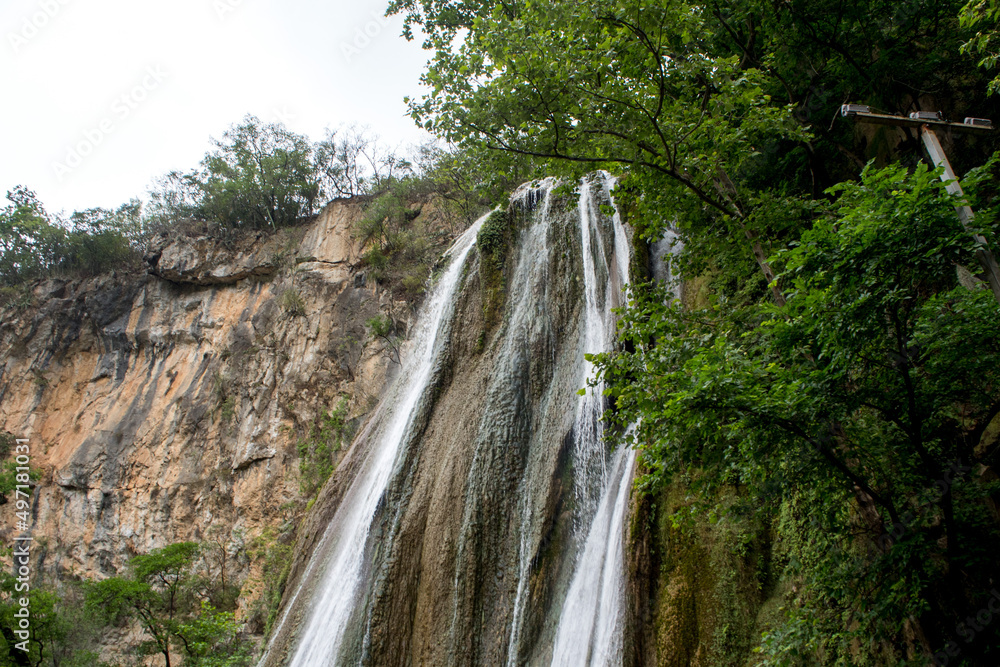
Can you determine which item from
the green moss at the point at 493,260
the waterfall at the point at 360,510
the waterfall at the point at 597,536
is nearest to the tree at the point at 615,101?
the waterfall at the point at 597,536

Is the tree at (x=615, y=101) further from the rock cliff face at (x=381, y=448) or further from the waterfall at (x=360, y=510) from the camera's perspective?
the waterfall at (x=360, y=510)

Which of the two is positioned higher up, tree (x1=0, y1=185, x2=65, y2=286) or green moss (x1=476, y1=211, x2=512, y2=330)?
tree (x1=0, y1=185, x2=65, y2=286)

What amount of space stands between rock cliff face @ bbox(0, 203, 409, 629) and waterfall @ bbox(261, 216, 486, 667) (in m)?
3.72

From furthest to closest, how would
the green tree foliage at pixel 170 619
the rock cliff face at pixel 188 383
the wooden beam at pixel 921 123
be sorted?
the rock cliff face at pixel 188 383 → the green tree foliage at pixel 170 619 → the wooden beam at pixel 921 123

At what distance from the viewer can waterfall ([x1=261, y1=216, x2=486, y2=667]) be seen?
11258 millimetres

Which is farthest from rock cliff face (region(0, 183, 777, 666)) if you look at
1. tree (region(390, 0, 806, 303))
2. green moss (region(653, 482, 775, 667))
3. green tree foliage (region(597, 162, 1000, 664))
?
green tree foliage (region(597, 162, 1000, 664))

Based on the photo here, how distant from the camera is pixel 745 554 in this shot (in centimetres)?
785

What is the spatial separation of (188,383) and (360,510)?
1529 cm

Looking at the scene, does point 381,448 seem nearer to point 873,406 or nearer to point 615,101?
point 615,101

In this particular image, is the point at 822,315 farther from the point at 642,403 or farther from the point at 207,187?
the point at 207,187

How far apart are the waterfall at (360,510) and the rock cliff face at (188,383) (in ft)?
12.2

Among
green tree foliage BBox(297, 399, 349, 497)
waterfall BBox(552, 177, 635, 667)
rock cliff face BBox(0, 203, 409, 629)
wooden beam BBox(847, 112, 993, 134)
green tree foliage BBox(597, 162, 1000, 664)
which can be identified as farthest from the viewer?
rock cliff face BBox(0, 203, 409, 629)

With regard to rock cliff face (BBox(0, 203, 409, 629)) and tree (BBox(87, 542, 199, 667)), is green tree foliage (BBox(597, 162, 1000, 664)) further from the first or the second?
rock cliff face (BBox(0, 203, 409, 629))

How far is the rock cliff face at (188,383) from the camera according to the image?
21.3 m
